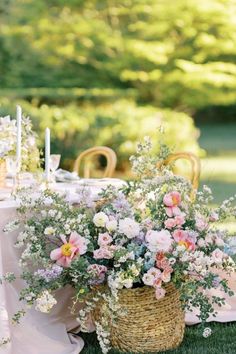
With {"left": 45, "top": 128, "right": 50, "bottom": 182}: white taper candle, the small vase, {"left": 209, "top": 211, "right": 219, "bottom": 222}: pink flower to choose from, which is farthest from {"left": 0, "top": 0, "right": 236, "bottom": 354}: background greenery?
{"left": 209, "top": 211, "right": 219, "bottom": 222}: pink flower

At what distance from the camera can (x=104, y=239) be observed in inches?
157

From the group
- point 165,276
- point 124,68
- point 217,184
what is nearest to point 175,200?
point 165,276

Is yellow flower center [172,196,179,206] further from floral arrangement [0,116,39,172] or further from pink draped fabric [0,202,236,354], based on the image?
floral arrangement [0,116,39,172]

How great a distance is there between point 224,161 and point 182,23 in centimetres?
213

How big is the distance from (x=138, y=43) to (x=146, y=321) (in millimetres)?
10191

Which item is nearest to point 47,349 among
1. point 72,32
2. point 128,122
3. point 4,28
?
point 128,122

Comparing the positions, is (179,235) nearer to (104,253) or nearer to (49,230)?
(104,253)

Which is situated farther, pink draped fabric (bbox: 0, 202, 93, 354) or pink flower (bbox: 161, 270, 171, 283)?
pink draped fabric (bbox: 0, 202, 93, 354)

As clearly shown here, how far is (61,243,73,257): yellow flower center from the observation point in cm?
397

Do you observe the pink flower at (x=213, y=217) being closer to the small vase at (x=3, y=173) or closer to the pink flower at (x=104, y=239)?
the pink flower at (x=104, y=239)

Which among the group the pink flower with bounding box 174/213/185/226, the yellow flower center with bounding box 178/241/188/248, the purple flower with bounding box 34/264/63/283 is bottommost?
the purple flower with bounding box 34/264/63/283

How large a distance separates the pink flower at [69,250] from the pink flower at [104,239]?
59 mm

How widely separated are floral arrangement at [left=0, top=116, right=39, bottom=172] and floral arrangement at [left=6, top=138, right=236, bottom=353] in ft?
1.41

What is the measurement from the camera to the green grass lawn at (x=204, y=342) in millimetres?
4254
